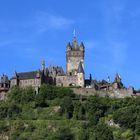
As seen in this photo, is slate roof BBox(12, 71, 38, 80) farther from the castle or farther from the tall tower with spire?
the tall tower with spire

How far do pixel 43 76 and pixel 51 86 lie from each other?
5620mm

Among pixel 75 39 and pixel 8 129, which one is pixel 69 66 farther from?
pixel 8 129

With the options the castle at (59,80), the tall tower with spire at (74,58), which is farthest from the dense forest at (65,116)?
the tall tower with spire at (74,58)

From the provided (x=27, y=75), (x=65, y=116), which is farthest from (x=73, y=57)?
(x=65, y=116)

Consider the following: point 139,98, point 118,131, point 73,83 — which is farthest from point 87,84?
point 118,131

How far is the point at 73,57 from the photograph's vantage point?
433 ft

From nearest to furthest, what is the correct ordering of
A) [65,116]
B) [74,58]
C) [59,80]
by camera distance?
1. [65,116]
2. [59,80]
3. [74,58]

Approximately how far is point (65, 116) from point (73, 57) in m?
17.4

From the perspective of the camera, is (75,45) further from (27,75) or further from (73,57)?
(27,75)

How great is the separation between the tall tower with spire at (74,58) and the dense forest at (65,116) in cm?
792

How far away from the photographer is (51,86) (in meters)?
122

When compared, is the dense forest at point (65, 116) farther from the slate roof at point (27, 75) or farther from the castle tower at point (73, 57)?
the castle tower at point (73, 57)

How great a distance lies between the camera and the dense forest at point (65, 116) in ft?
362

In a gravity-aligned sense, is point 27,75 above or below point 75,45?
below
